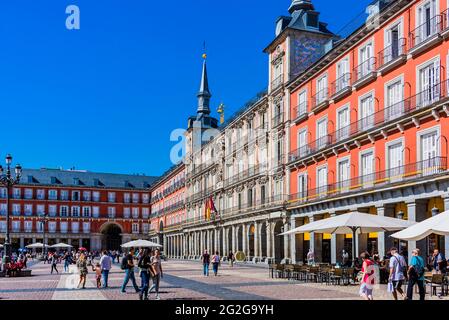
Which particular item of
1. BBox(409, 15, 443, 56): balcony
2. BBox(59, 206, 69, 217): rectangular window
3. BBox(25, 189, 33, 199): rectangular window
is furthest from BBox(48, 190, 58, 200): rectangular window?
BBox(409, 15, 443, 56): balcony

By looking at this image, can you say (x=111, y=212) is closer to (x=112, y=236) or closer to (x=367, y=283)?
(x=112, y=236)

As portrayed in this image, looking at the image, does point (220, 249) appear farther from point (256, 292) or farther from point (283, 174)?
point (256, 292)

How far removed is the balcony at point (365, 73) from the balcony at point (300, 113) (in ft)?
22.9

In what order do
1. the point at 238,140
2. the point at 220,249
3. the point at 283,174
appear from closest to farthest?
the point at 283,174 < the point at 238,140 < the point at 220,249

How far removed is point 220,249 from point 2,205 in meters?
52.0

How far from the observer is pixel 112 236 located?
103 meters

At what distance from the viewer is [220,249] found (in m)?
59.1

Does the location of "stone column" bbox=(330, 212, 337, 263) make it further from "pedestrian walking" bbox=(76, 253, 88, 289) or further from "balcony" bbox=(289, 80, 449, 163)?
"pedestrian walking" bbox=(76, 253, 88, 289)

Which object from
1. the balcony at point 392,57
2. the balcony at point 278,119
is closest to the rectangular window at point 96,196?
the balcony at point 278,119

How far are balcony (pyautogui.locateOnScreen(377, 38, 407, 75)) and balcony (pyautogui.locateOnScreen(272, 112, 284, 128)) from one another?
14.1 meters

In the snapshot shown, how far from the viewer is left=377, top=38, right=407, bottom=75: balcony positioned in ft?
89.1
